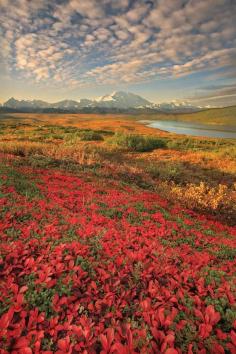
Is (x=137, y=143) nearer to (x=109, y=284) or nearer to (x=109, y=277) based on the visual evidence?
(x=109, y=277)

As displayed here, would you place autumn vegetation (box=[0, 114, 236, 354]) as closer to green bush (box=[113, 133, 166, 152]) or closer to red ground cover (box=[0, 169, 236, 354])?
red ground cover (box=[0, 169, 236, 354])

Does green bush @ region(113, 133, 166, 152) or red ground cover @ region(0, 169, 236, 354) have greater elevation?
red ground cover @ region(0, 169, 236, 354)

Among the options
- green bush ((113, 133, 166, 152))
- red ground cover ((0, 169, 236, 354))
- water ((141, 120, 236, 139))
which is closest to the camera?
red ground cover ((0, 169, 236, 354))

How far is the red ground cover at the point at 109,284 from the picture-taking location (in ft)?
9.36

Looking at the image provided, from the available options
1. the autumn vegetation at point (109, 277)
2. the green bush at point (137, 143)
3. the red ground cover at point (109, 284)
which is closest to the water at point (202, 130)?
the green bush at point (137, 143)

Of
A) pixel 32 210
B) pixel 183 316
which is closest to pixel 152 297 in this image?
pixel 183 316

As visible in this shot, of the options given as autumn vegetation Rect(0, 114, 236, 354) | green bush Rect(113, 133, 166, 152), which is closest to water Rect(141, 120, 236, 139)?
green bush Rect(113, 133, 166, 152)

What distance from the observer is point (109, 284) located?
12.6 feet

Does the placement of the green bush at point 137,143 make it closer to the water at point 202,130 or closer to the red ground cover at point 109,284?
the red ground cover at point 109,284

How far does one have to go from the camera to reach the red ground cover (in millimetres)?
2852

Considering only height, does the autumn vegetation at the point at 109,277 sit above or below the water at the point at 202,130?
above

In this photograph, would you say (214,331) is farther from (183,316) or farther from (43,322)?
(43,322)

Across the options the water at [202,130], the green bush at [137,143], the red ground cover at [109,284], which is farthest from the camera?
the water at [202,130]

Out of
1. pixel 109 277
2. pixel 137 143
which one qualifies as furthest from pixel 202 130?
pixel 109 277
